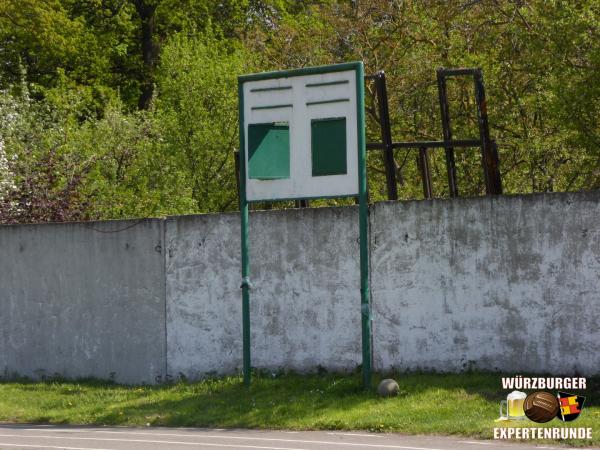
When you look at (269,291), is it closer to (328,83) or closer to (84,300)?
(328,83)

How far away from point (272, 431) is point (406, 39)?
1355cm

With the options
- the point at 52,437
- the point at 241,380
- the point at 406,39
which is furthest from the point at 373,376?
the point at 406,39

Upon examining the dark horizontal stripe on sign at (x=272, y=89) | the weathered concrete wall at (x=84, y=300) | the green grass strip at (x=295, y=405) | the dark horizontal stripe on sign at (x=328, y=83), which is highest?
the dark horizontal stripe on sign at (x=272, y=89)

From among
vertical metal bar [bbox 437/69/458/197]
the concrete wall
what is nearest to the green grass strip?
the concrete wall

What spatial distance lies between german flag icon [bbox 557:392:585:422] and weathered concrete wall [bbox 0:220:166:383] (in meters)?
6.17

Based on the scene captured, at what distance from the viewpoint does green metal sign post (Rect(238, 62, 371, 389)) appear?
13477 millimetres

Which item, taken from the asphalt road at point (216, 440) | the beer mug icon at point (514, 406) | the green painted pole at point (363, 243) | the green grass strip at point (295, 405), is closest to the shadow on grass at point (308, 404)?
the green grass strip at point (295, 405)

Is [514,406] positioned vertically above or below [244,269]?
below

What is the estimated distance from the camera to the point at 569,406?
37.7 ft

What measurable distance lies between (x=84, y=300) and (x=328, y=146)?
16.7 feet

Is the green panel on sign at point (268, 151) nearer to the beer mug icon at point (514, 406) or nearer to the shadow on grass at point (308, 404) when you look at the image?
the shadow on grass at point (308, 404)

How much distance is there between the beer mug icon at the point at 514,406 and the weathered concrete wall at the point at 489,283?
1.01 meters

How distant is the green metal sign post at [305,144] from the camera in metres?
13.5

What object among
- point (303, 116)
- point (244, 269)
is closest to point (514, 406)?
point (244, 269)
